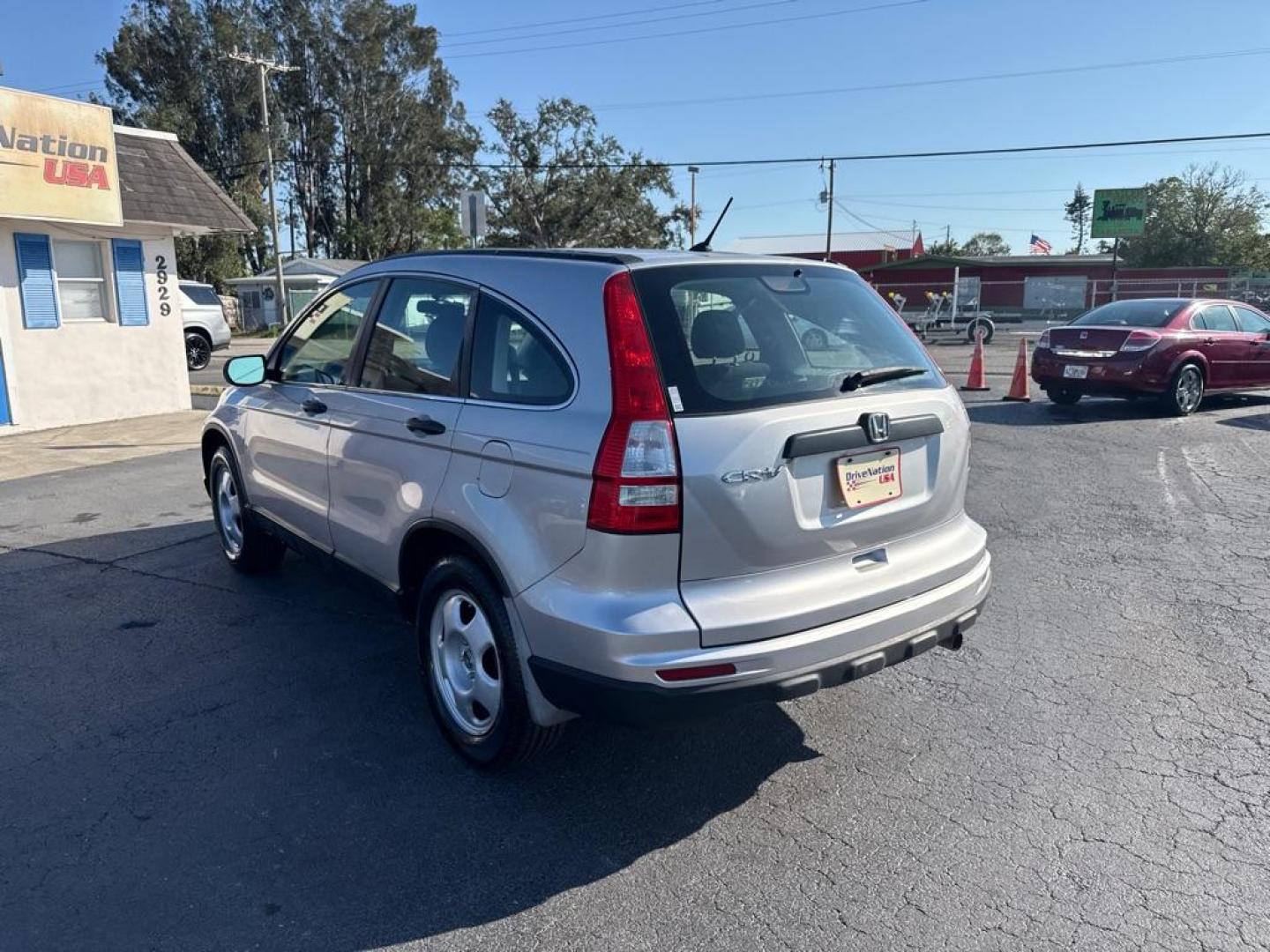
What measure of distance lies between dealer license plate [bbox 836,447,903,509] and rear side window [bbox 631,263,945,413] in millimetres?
228

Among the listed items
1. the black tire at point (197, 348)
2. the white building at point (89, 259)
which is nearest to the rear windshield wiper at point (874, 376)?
the white building at point (89, 259)

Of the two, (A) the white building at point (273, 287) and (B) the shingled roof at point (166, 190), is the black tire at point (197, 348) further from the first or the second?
(A) the white building at point (273, 287)

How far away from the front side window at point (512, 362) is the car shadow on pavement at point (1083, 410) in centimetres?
921

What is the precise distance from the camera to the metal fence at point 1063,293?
1405 inches

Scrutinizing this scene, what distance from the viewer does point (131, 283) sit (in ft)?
42.4

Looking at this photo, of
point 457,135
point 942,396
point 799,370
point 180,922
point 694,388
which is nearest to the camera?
point 180,922

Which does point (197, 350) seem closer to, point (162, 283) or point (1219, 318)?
point (162, 283)

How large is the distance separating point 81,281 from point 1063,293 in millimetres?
37750

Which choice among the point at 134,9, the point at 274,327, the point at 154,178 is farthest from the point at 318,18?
the point at 154,178

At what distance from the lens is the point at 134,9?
49.5m

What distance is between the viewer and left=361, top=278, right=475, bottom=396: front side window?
351cm

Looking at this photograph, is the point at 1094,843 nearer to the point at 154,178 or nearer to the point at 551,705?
the point at 551,705

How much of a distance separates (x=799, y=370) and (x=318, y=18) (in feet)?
191

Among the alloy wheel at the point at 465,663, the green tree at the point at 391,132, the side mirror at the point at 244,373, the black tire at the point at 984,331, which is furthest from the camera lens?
the green tree at the point at 391,132
